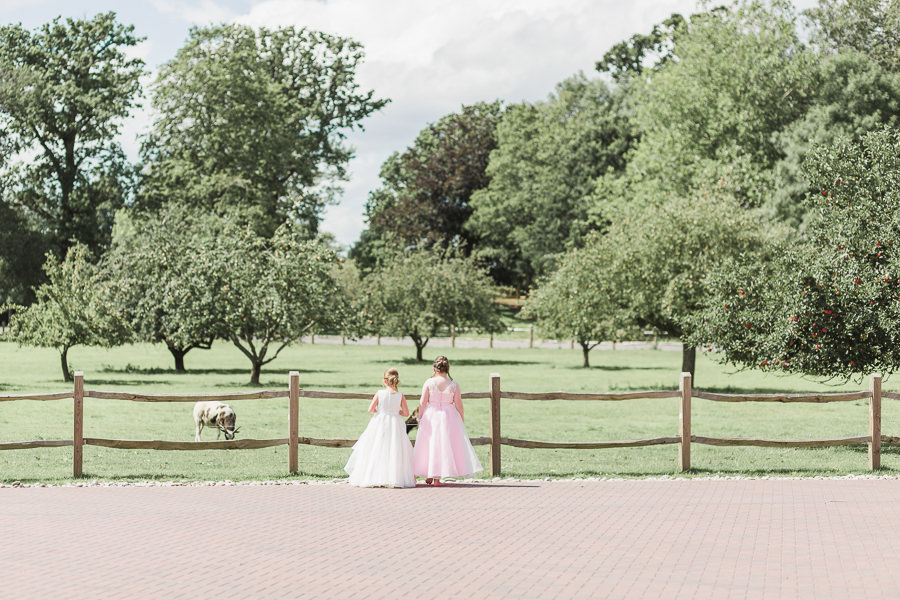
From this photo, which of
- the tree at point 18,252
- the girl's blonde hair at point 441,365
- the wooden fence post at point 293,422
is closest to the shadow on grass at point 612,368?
the tree at point 18,252

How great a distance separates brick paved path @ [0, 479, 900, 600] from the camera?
24.5 ft

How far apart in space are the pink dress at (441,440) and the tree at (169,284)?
2219 cm

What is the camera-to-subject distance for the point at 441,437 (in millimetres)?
13031

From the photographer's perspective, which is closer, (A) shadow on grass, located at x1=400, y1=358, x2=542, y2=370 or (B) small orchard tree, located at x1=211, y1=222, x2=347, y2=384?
(B) small orchard tree, located at x1=211, y1=222, x2=347, y2=384

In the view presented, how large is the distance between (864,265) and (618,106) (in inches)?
2436

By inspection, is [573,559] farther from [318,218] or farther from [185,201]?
[318,218]

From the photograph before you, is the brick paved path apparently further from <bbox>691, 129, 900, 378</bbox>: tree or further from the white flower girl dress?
<bbox>691, 129, 900, 378</bbox>: tree


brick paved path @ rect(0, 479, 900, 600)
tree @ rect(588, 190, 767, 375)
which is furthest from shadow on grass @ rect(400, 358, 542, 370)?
brick paved path @ rect(0, 479, 900, 600)

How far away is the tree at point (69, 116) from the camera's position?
2128 inches

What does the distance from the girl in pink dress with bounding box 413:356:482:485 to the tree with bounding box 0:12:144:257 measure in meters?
44.6

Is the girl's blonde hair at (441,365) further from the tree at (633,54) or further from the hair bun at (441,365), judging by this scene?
the tree at (633,54)

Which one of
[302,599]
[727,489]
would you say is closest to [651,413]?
[727,489]

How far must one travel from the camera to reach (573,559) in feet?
27.9

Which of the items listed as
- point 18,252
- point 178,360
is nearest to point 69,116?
point 18,252
